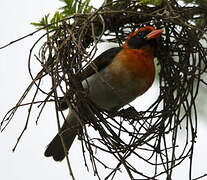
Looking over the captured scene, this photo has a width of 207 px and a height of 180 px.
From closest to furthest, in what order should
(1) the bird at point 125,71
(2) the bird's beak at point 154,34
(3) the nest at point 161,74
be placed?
1. (3) the nest at point 161,74
2. (2) the bird's beak at point 154,34
3. (1) the bird at point 125,71

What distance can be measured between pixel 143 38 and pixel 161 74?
203 mm

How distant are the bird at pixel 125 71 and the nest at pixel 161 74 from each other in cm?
7

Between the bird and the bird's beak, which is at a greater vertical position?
the bird's beak

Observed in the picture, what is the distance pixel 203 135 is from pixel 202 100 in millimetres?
1295

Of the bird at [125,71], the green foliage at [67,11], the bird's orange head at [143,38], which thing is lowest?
the bird at [125,71]

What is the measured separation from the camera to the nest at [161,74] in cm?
160

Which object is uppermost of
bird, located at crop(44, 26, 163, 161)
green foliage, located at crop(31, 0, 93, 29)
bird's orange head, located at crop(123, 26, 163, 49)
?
green foliage, located at crop(31, 0, 93, 29)

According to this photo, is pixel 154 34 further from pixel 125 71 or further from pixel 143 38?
pixel 125 71

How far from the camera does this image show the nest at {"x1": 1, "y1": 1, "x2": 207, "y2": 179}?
1.60m

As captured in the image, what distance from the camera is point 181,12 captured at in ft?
5.63

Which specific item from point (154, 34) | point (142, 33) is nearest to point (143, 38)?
point (142, 33)

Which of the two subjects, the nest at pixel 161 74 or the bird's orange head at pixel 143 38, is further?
the bird's orange head at pixel 143 38

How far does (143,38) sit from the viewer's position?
6.65 ft

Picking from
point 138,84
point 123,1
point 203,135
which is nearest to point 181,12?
point 123,1
